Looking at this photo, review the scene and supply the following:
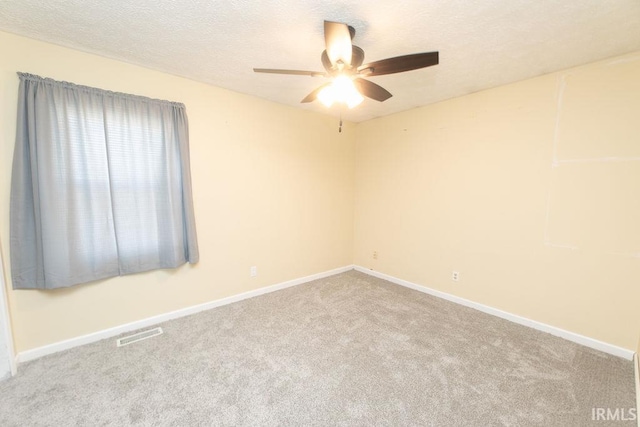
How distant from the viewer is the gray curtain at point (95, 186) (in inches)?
72.2

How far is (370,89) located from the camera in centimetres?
188

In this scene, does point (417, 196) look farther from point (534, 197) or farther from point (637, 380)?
point (637, 380)

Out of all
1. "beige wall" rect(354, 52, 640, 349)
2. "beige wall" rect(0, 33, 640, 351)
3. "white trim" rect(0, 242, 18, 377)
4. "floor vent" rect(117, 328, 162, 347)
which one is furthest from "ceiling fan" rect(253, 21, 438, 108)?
"floor vent" rect(117, 328, 162, 347)

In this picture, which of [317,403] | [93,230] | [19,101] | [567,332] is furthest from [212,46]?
[567,332]

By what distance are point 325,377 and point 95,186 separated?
7.62ft

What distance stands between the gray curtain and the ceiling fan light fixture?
4.79 ft

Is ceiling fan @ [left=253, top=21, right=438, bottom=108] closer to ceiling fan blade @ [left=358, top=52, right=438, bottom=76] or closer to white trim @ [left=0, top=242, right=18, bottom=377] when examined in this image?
ceiling fan blade @ [left=358, top=52, right=438, bottom=76]

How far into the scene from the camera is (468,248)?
113 inches

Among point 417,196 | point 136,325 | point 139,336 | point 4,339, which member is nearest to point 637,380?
point 417,196

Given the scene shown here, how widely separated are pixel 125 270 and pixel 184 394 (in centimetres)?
123

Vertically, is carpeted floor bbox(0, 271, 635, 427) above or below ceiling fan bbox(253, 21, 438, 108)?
below

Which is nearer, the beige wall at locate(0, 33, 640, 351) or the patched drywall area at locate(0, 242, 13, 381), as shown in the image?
the patched drywall area at locate(0, 242, 13, 381)

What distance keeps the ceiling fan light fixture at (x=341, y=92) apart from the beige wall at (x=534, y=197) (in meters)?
1.68

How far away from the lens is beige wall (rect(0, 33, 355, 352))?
1.91 metres
